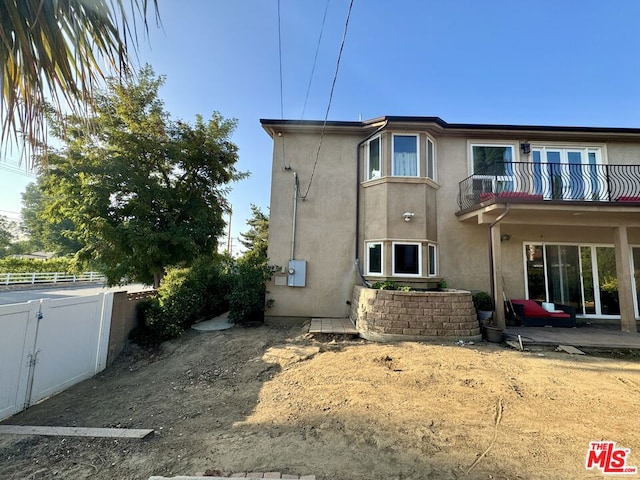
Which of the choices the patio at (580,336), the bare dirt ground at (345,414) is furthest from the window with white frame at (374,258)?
the patio at (580,336)

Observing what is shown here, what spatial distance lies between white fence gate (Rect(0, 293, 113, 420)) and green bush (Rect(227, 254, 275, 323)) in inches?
136

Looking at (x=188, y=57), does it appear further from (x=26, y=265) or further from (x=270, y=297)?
(x=26, y=265)

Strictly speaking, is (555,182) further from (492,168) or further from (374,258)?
(374,258)

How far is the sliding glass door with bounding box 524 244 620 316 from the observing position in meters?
9.82

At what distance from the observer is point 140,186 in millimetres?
11711

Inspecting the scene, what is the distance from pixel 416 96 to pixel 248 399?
10.6m

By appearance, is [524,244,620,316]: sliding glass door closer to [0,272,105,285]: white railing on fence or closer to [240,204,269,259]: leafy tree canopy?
[240,204,269,259]: leafy tree canopy

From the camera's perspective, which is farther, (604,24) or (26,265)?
(26,265)

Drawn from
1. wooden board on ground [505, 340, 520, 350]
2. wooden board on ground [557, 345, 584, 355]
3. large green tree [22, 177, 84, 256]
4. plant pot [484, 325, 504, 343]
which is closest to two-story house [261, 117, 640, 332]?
plant pot [484, 325, 504, 343]

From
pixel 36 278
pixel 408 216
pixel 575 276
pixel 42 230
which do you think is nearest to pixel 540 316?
pixel 575 276

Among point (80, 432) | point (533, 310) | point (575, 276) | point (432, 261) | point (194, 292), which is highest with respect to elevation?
point (432, 261)

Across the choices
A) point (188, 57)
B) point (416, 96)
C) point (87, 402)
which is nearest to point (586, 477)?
point (87, 402)

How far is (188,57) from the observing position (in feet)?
17.7

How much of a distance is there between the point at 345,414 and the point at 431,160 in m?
8.81
